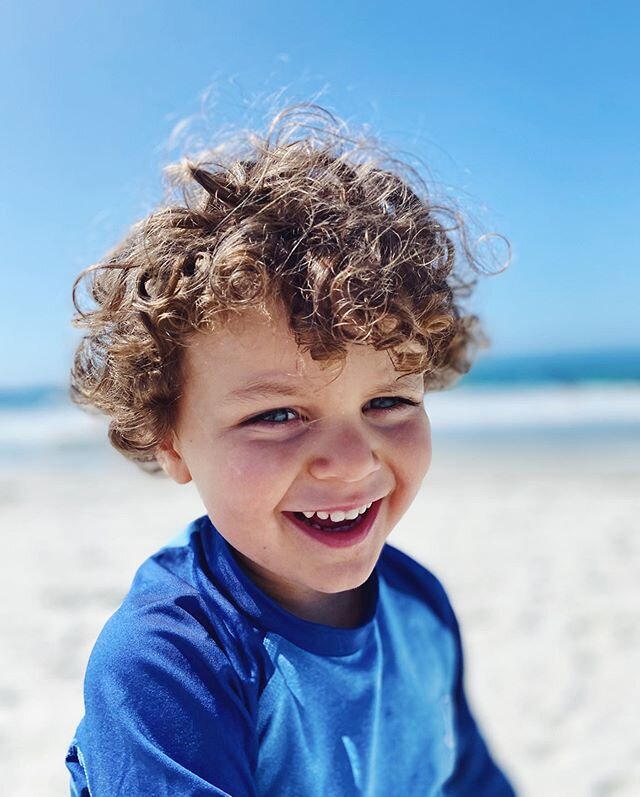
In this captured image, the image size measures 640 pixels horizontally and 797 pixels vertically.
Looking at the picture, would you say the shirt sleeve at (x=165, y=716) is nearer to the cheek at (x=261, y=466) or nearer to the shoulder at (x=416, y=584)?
the cheek at (x=261, y=466)

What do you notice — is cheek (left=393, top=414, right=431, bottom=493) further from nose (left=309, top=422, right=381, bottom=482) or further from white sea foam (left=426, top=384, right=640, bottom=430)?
white sea foam (left=426, top=384, right=640, bottom=430)

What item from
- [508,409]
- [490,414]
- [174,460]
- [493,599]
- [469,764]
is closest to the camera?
[174,460]

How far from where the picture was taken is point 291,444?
1.16 m

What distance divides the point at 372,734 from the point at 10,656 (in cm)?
225

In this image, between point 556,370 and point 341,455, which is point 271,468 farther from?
point 556,370

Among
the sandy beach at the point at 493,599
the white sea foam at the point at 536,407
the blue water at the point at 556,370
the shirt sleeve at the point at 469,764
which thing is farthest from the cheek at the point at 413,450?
the blue water at the point at 556,370

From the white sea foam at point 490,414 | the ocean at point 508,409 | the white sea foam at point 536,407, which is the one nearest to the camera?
the ocean at point 508,409

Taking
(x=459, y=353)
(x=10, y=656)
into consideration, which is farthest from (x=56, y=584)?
(x=459, y=353)

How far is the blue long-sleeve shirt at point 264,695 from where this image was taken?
101 cm

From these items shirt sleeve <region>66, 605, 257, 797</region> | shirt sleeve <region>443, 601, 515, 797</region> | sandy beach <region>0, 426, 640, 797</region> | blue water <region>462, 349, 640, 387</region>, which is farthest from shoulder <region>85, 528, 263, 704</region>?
blue water <region>462, 349, 640, 387</region>

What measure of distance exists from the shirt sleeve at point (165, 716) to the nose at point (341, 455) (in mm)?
290

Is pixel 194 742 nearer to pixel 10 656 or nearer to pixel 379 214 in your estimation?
pixel 379 214

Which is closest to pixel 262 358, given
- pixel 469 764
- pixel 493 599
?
pixel 469 764

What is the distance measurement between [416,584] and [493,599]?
2205 millimetres
